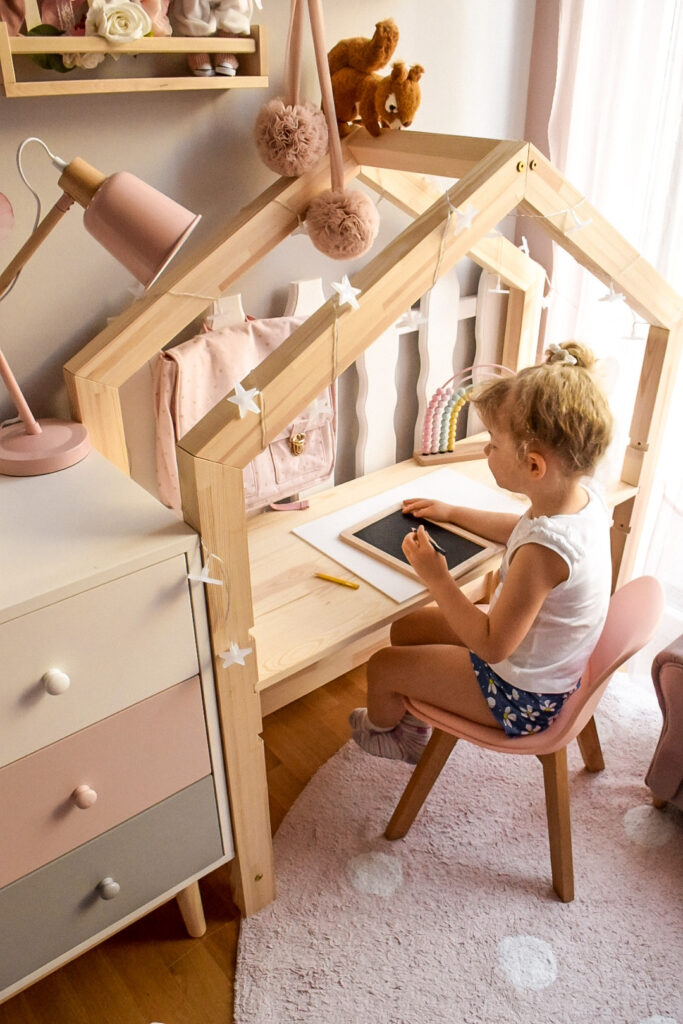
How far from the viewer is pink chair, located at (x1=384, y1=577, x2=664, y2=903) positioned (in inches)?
54.6

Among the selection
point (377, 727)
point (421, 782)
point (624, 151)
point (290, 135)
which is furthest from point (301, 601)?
point (624, 151)

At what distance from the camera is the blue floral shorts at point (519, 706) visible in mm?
1436

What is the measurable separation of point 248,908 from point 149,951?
0.20 m

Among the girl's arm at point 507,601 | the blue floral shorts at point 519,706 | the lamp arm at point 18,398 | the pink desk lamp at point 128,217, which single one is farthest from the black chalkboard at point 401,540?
the pink desk lamp at point 128,217

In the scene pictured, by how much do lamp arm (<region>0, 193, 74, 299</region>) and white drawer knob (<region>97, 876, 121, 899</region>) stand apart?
2.93 ft

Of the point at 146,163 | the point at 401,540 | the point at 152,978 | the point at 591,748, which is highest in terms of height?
the point at 146,163

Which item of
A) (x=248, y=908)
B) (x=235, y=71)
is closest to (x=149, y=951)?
(x=248, y=908)

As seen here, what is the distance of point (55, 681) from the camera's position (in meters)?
1.03

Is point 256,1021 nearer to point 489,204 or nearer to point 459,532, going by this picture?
point 459,532

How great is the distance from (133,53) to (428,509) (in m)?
0.96

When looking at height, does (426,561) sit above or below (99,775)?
above

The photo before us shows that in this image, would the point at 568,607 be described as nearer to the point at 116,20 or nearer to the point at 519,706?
the point at 519,706

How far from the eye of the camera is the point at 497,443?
1.37 metres

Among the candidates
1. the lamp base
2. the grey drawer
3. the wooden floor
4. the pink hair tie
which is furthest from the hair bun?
the wooden floor
